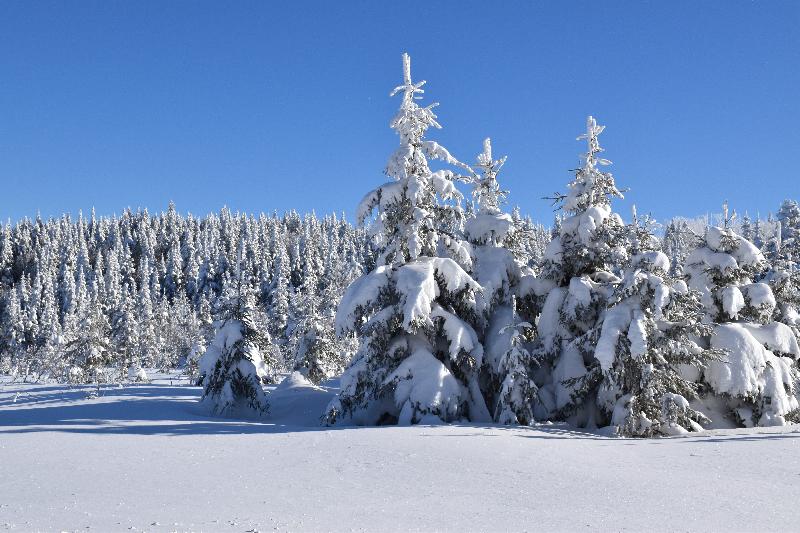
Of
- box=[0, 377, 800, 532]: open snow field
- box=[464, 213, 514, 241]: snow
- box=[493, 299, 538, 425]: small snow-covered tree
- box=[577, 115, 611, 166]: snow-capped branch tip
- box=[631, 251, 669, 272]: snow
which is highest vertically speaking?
box=[577, 115, 611, 166]: snow-capped branch tip

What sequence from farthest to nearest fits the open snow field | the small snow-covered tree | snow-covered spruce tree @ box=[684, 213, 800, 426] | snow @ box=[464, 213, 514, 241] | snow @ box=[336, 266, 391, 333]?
1. snow @ box=[464, 213, 514, 241]
2. snow @ box=[336, 266, 391, 333]
3. snow-covered spruce tree @ box=[684, 213, 800, 426]
4. the small snow-covered tree
5. the open snow field

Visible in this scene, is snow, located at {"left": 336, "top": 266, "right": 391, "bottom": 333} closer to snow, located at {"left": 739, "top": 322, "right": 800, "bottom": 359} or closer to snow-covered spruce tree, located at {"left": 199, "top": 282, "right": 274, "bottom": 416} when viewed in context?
snow-covered spruce tree, located at {"left": 199, "top": 282, "right": 274, "bottom": 416}

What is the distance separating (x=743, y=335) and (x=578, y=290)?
5.57 metres

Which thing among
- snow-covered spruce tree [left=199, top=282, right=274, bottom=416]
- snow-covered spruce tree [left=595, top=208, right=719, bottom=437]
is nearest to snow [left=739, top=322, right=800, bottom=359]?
snow-covered spruce tree [left=595, top=208, right=719, bottom=437]

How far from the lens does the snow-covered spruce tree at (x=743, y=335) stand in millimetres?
18438

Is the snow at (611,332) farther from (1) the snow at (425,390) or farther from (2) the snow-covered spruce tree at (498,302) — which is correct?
(1) the snow at (425,390)

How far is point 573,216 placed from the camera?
20.5 meters

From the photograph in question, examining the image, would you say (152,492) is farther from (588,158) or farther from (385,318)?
(588,158)

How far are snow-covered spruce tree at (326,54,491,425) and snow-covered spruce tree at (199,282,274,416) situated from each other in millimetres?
5991

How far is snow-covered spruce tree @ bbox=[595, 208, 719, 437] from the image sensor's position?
16.5m

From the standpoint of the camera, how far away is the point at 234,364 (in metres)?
23.5

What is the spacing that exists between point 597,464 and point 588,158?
13.2m

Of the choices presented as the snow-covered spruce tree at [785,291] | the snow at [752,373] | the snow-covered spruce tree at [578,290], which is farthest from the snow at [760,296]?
the snow-covered spruce tree at [578,290]

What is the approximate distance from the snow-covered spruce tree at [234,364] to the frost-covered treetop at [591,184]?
13602mm
